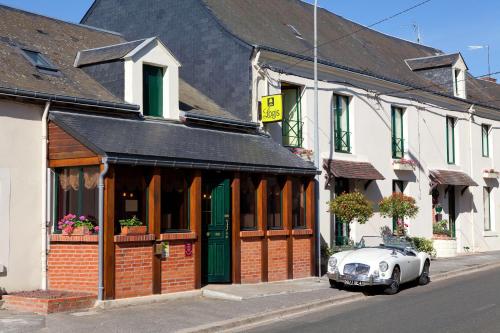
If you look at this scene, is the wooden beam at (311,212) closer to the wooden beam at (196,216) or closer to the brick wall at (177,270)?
the wooden beam at (196,216)

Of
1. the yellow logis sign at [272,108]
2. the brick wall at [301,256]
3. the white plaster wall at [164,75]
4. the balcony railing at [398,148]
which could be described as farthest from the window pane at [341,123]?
the white plaster wall at [164,75]

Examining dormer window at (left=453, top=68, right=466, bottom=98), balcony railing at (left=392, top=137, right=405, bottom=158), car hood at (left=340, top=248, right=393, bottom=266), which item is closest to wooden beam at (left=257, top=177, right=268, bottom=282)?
car hood at (left=340, top=248, right=393, bottom=266)

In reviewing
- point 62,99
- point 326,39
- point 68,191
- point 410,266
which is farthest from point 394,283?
point 326,39

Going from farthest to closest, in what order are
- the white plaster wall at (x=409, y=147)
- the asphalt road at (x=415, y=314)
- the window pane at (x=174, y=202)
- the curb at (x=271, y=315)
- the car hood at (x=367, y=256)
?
the white plaster wall at (x=409, y=147) → the car hood at (x=367, y=256) → the window pane at (x=174, y=202) → the curb at (x=271, y=315) → the asphalt road at (x=415, y=314)

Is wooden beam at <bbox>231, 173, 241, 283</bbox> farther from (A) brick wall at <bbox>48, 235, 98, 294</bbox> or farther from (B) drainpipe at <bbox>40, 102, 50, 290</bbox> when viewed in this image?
(B) drainpipe at <bbox>40, 102, 50, 290</bbox>

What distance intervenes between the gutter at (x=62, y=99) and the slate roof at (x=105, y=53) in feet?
4.86

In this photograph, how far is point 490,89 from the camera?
34.7 m

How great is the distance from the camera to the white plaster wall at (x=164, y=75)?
1599 centimetres

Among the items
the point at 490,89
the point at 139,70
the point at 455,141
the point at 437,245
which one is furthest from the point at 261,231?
the point at 490,89

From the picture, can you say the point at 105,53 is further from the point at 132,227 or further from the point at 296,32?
the point at 296,32

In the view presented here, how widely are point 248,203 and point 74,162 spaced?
4.82m

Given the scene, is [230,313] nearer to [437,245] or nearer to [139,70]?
[139,70]

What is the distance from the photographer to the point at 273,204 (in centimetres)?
1758

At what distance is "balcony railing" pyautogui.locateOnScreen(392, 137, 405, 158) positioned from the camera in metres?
25.3
